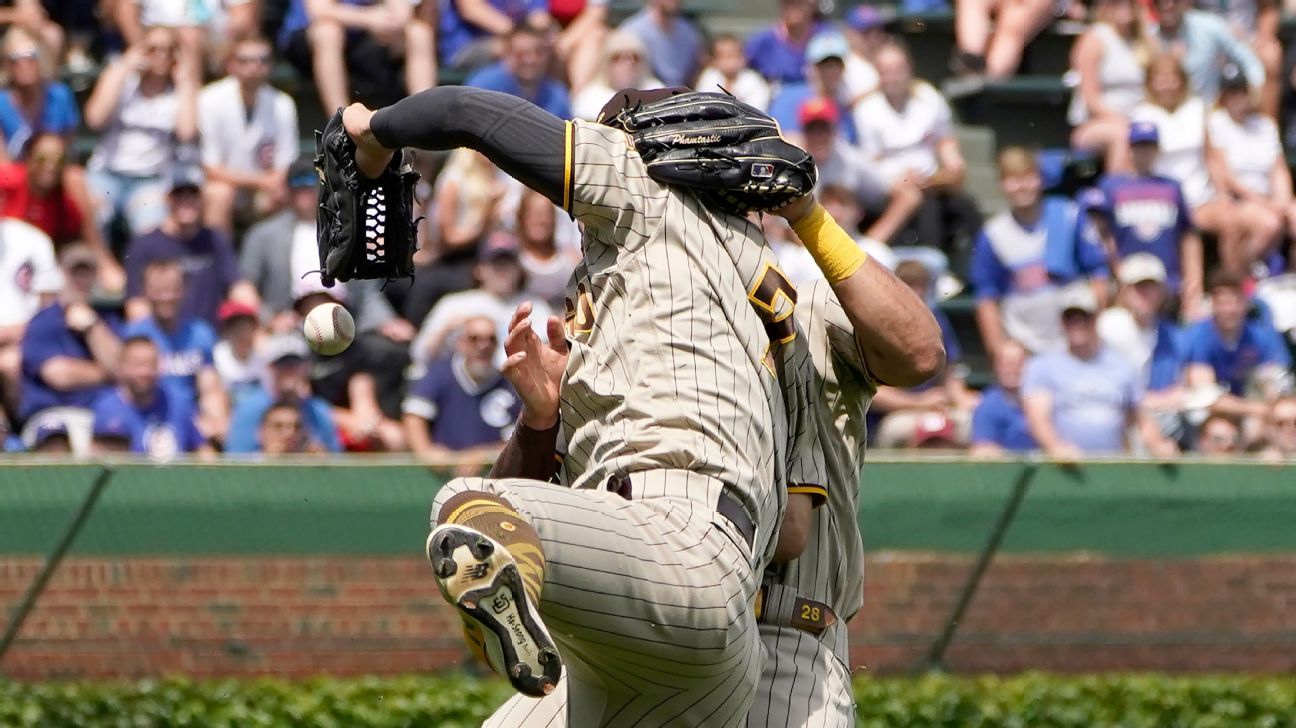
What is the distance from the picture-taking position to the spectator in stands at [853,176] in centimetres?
998

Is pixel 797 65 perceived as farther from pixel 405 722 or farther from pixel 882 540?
pixel 405 722

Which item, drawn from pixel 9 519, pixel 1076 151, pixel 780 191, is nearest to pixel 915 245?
pixel 1076 151

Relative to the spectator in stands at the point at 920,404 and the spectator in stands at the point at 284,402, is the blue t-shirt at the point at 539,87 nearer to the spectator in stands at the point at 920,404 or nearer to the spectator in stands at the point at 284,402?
the spectator in stands at the point at 920,404

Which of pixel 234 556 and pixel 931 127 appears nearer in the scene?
pixel 234 556

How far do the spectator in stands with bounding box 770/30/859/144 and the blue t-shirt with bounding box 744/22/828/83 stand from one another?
0.21m

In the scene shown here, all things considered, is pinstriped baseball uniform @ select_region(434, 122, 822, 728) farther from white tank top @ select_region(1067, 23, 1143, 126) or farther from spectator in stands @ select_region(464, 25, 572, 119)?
white tank top @ select_region(1067, 23, 1143, 126)

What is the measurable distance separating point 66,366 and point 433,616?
2.26m

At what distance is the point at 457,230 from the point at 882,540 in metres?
2.74

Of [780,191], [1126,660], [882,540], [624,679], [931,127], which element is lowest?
[1126,660]

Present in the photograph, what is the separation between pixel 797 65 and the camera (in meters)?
10.8

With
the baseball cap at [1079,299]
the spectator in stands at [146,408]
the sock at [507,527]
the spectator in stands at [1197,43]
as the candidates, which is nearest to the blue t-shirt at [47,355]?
the spectator in stands at [146,408]

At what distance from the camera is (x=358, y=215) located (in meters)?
4.00

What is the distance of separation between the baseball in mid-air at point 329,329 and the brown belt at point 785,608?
3.32 ft

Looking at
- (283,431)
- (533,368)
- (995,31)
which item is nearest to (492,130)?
(533,368)
